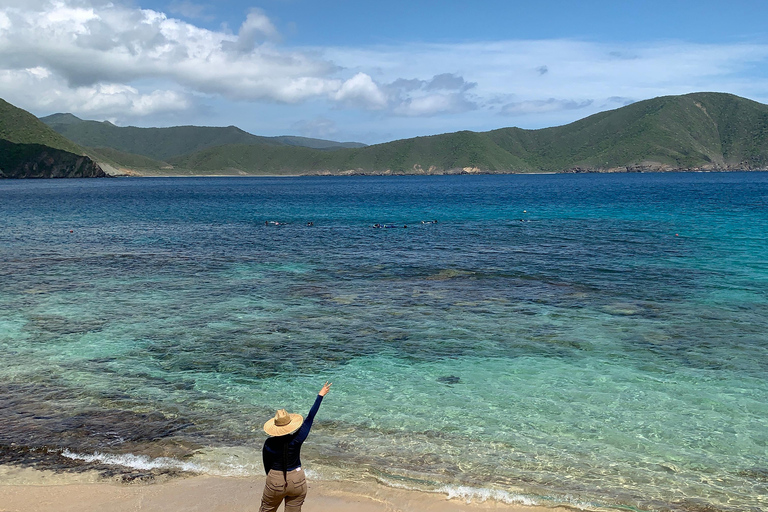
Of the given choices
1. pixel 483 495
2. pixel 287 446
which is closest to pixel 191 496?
pixel 287 446

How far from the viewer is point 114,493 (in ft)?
34.6

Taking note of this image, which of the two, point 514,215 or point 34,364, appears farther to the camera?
point 514,215

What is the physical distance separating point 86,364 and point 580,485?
14648 mm

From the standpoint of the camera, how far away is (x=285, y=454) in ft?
27.4

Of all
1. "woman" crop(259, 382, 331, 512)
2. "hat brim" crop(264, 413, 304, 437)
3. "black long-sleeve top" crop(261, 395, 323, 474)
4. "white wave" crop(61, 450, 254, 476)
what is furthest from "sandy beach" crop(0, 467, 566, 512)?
"hat brim" crop(264, 413, 304, 437)

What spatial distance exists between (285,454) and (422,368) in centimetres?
950

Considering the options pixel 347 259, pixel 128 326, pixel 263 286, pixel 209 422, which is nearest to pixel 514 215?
pixel 347 259

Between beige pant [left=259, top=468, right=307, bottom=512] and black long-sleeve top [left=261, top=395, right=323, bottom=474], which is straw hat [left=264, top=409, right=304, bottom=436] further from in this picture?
beige pant [left=259, top=468, right=307, bottom=512]

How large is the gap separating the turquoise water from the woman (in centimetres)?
293

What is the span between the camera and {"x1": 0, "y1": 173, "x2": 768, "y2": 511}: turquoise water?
1183 centimetres

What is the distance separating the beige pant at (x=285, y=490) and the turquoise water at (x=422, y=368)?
8.88 ft

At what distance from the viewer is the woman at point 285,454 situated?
826 centimetres

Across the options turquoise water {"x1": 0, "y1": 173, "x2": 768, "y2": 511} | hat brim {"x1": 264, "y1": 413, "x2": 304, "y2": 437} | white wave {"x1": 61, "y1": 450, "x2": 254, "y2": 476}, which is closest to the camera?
hat brim {"x1": 264, "y1": 413, "x2": 304, "y2": 437}

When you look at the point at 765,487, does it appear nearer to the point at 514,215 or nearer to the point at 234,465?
the point at 234,465
